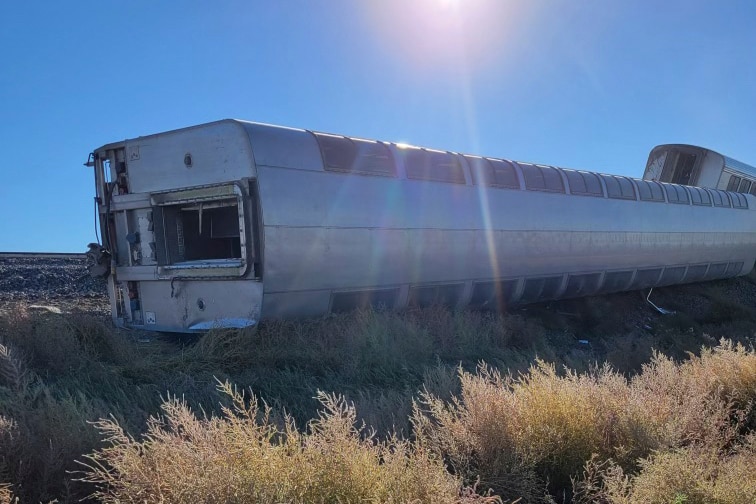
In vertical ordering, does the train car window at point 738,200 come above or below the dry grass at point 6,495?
above

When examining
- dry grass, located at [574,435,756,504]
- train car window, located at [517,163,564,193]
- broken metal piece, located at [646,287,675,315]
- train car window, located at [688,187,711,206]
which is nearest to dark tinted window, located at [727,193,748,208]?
train car window, located at [688,187,711,206]

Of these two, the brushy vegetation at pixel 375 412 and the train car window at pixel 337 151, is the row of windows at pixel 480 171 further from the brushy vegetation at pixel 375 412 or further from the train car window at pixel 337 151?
the brushy vegetation at pixel 375 412

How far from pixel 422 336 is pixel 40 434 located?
5159 mm

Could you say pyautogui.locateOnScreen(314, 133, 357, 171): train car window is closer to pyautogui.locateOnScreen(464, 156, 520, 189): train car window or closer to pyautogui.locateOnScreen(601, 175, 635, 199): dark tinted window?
pyautogui.locateOnScreen(464, 156, 520, 189): train car window

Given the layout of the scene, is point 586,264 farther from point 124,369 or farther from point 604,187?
point 124,369

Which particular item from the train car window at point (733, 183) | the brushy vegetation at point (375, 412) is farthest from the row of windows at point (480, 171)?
the train car window at point (733, 183)

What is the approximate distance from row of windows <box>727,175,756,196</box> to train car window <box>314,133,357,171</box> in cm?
1900

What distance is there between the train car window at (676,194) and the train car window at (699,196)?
1.62ft

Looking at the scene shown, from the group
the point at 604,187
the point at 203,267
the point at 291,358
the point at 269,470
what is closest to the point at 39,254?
the point at 203,267

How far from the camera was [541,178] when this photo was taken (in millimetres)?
12125

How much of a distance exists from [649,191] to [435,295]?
29.8 ft

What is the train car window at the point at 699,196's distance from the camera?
57.8 ft

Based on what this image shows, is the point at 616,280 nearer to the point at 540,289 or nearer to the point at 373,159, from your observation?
the point at 540,289

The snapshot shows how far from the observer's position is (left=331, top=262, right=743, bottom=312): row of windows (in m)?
8.81
